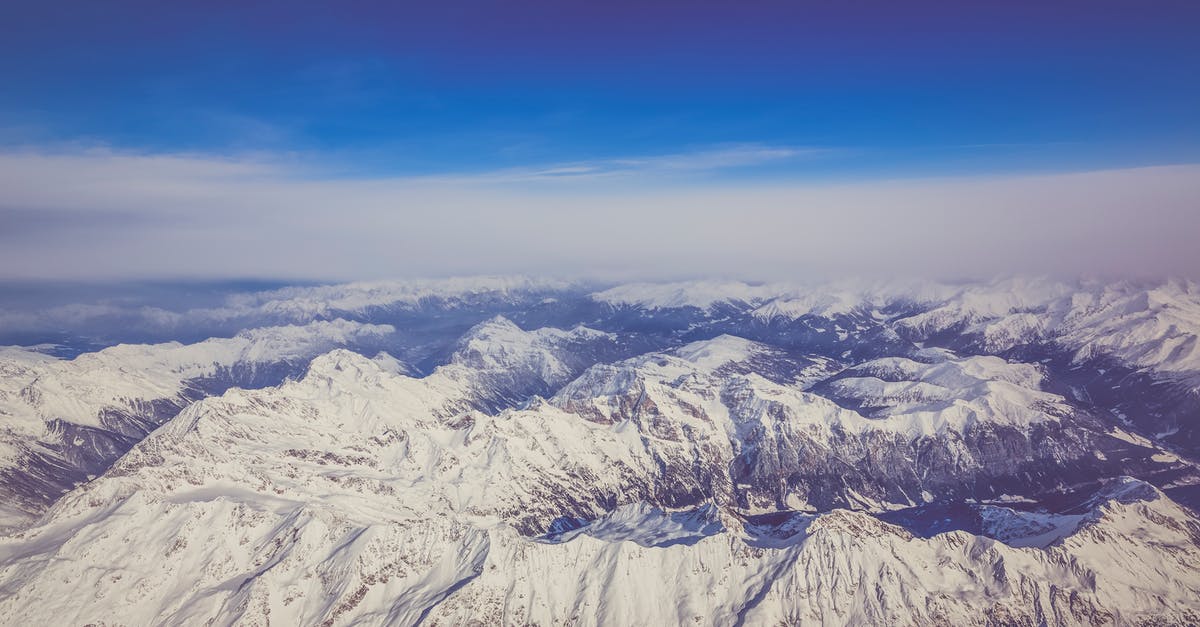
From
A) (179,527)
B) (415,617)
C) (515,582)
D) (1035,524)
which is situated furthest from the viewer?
(1035,524)

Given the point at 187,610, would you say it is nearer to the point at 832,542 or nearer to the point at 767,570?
the point at 767,570

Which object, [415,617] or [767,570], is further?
[767,570]

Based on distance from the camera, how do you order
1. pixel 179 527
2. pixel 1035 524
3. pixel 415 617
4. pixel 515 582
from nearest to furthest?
pixel 415 617, pixel 515 582, pixel 179 527, pixel 1035 524

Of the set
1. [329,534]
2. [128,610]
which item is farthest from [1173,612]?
[128,610]

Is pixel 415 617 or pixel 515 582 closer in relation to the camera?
pixel 415 617

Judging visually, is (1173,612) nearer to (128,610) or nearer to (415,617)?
(415,617)

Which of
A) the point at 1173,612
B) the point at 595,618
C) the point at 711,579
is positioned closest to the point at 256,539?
the point at 595,618

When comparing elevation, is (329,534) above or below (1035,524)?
above

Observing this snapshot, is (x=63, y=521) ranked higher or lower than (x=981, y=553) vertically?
higher

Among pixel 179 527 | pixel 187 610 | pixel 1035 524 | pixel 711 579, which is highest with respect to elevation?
pixel 179 527
